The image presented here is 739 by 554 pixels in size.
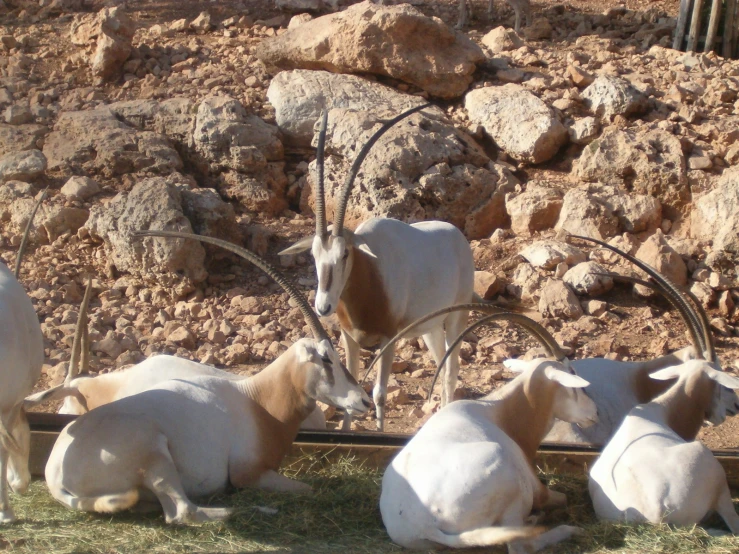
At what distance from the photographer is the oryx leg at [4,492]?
4.35m

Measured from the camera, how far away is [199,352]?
802 cm

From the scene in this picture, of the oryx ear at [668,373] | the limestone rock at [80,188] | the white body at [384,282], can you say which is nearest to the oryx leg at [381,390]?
the white body at [384,282]

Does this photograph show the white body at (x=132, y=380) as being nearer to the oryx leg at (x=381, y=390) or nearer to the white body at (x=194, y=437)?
the white body at (x=194, y=437)

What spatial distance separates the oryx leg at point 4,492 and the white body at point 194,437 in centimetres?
22

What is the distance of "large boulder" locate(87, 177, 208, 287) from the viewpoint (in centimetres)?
874

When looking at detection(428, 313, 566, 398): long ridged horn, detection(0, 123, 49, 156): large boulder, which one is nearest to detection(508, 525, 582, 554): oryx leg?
detection(428, 313, 566, 398): long ridged horn

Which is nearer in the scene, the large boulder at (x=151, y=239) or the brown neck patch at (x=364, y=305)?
the brown neck patch at (x=364, y=305)

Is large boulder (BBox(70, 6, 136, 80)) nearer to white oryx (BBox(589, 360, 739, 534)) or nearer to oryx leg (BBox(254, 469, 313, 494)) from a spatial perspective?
oryx leg (BBox(254, 469, 313, 494))

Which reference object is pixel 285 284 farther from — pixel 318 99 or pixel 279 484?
pixel 318 99

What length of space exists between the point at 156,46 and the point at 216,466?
9.04 m

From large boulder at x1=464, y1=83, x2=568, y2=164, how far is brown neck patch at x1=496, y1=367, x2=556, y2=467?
5.81 meters

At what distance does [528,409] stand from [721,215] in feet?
16.7

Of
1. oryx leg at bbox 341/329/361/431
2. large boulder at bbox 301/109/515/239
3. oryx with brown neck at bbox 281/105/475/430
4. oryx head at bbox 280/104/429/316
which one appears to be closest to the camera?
oryx head at bbox 280/104/429/316

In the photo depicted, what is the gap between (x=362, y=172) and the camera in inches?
380
